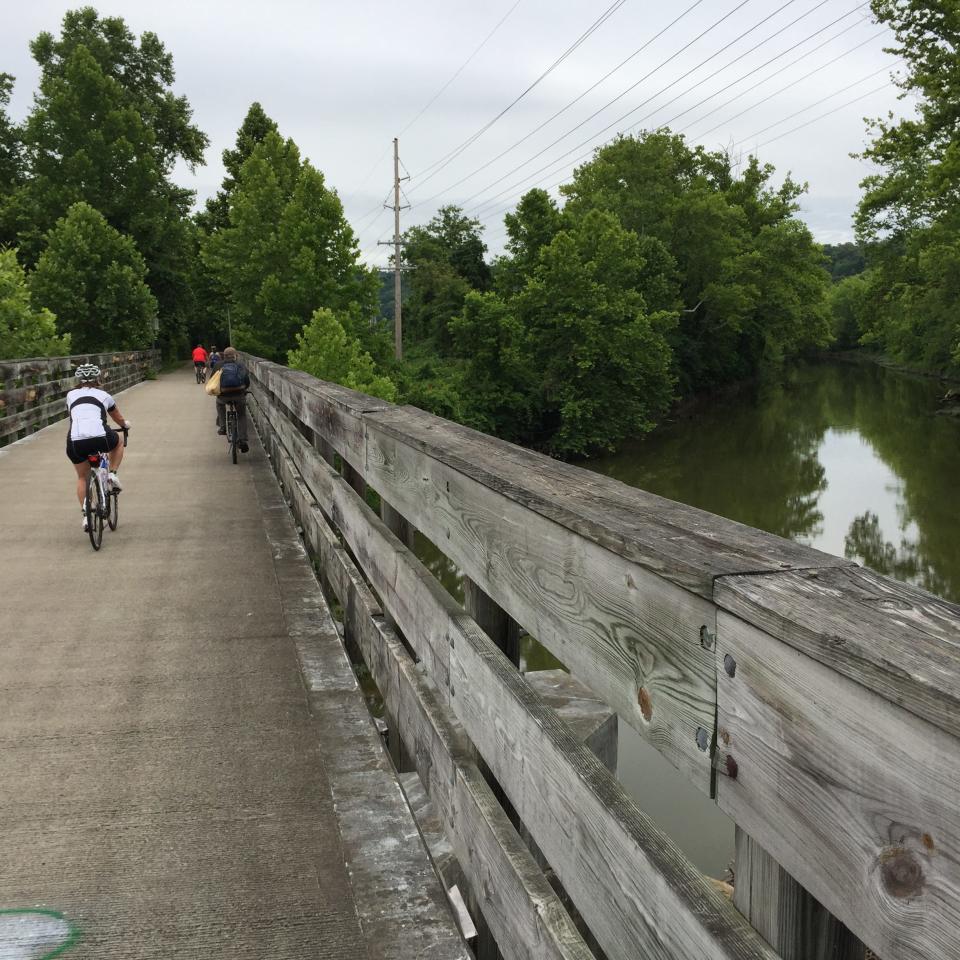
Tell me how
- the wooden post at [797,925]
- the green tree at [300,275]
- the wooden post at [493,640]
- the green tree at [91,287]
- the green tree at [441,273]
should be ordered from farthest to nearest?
the green tree at [441,273] → the green tree at [300,275] → the green tree at [91,287] → the wooden post at [493,640] → the wooden post at [797,925]

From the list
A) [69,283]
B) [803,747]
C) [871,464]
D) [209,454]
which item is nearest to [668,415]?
[871,464]

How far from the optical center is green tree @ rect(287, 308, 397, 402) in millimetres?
27281

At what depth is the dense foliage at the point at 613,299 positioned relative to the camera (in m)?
44.1

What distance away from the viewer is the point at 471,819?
7.96ft

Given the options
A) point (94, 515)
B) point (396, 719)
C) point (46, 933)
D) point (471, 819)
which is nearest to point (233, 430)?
point (94, 515)

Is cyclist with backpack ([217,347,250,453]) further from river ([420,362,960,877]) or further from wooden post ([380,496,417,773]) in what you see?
wooden post ([380,496,417,773])

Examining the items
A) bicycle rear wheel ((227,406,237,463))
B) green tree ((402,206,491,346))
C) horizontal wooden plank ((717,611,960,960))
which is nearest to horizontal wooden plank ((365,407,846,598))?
horizontal wooden plank ((717,611,960,960))

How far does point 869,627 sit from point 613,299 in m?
45.3

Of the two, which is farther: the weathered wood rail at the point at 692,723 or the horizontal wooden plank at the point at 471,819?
the horizontal wooden plank at the point at 471,819

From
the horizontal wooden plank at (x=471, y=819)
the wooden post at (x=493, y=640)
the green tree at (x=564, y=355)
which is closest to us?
the horizontal wooden plank at (x=471, y=819)

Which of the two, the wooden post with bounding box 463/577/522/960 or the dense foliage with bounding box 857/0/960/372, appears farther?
the dense foliage with bounding box 857/0/960/372

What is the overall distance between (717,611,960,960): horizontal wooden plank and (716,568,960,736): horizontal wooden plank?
20 millimetres

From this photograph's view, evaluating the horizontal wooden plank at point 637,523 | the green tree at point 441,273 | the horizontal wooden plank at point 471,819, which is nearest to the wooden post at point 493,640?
the horizontal wooden plank at point 471,819

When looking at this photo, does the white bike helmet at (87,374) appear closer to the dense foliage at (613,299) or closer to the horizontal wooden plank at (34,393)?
the horizontal wooden plank at (34,393)
